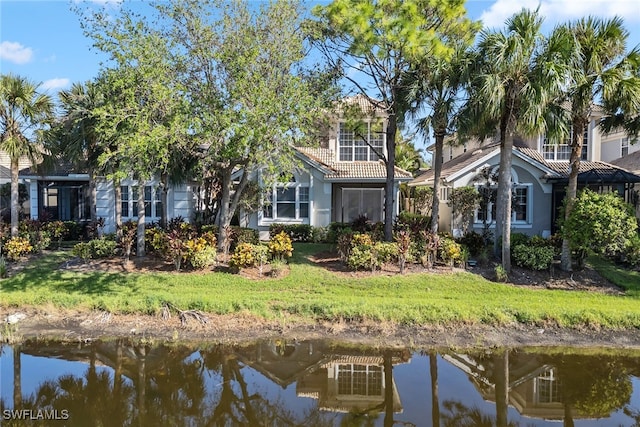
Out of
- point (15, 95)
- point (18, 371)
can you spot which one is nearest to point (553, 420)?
point (18, 371)

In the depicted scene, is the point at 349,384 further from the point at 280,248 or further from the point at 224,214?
the point at 224,214

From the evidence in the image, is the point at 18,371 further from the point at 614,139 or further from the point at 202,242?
the point at 614,139

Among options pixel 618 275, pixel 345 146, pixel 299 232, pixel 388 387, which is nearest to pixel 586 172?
pixel 618 275

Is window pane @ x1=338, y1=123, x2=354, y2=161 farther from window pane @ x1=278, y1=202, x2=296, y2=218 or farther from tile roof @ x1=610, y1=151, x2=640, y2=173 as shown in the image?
tile roof @ x1=610, y1=151, x2=640, y2=173

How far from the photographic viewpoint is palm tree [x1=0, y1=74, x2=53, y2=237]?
1467cm

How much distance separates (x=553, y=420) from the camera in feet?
22.9

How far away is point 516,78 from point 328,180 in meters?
9.36

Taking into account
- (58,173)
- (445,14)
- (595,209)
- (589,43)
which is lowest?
(595,209)

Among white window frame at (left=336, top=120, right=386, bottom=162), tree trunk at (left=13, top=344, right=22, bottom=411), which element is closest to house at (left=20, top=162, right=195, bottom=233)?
white window frame at (left=336, top=120, right=386, bottom=162)

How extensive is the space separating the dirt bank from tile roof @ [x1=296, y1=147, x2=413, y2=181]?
9.91m

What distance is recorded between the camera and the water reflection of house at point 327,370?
25.1ft

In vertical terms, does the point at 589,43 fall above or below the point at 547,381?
above

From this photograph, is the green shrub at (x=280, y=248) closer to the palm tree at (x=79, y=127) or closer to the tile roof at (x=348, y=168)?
the tile roof at (x=348, y=168)

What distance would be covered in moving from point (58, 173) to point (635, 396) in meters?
24.9
